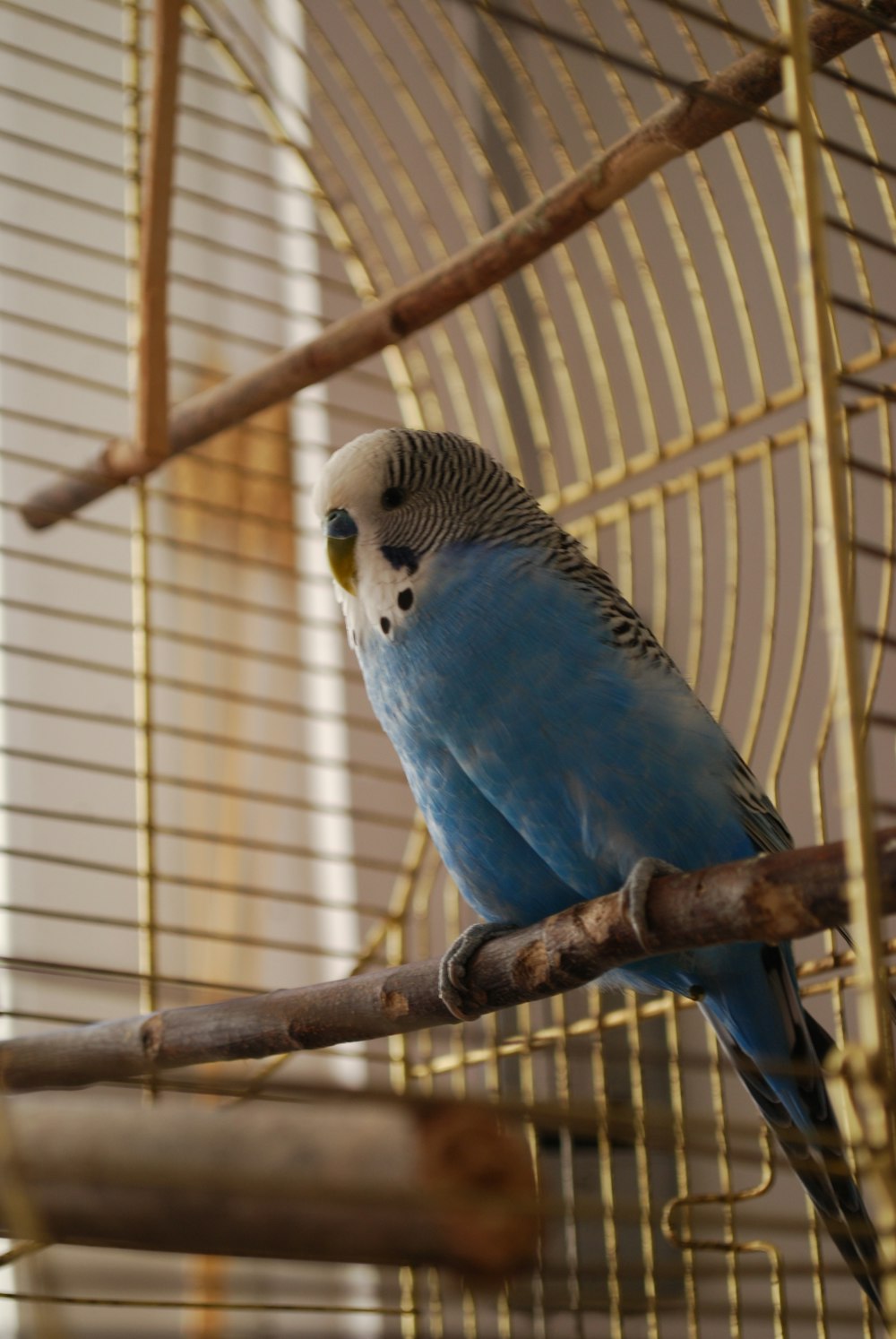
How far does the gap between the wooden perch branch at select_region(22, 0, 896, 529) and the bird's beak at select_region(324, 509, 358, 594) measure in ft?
1.10

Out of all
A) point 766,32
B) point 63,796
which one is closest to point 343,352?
point 766,32

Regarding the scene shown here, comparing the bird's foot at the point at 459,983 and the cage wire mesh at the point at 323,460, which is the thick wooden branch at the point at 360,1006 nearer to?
the bird's foot at the point at 459,983

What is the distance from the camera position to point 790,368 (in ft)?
8.81

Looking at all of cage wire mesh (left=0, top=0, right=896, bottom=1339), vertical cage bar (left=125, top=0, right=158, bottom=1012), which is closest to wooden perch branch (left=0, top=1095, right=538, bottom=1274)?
vertical cage bar (left=125, top=0, right=158, bottom=1012)

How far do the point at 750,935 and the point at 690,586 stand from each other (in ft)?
6.68

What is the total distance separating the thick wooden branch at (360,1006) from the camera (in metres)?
0.98

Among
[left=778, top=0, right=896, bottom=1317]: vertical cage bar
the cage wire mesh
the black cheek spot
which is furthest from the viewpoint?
the cage wire mesh

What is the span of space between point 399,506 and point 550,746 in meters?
0.36

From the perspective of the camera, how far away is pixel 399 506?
1.47 m

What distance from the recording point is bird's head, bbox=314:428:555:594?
1.45 metres

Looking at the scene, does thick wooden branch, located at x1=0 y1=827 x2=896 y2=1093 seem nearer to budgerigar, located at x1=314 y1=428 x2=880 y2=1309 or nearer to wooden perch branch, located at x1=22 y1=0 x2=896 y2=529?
budgerigar, located at x1=314 y1=428 x2=880 y2=1309

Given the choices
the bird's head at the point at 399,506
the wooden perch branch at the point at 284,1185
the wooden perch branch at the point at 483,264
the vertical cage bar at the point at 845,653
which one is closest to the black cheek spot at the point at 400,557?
the bird's head at the point at 399,506

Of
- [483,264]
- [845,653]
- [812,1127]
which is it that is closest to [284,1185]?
[845,653]

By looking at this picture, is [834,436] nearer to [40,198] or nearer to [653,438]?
[653,438]
